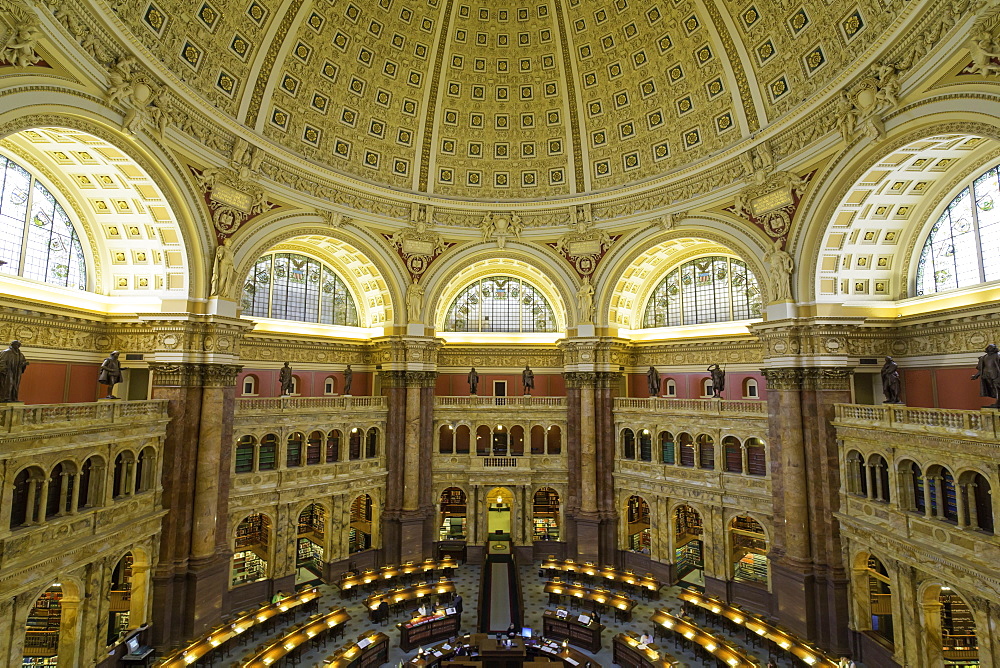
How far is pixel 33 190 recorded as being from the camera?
66.9 feet

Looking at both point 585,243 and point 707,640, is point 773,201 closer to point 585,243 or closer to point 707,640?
point 585,243

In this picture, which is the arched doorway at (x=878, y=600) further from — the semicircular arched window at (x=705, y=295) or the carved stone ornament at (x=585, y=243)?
the carved stone ornament at (x=585, y=243)

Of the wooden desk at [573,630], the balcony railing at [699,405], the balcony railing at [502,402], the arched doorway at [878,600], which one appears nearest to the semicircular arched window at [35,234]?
the balcony railing at [502,402]

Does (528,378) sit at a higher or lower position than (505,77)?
lower

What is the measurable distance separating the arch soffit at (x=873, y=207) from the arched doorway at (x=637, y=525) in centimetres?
1649

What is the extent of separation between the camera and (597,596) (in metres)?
24.5

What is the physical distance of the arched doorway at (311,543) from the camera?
29.3 m

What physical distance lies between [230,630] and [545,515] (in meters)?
19.1

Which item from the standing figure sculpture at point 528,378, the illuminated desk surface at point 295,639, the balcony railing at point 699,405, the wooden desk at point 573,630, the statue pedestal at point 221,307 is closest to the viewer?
the illuminated desk surface at point 295,639

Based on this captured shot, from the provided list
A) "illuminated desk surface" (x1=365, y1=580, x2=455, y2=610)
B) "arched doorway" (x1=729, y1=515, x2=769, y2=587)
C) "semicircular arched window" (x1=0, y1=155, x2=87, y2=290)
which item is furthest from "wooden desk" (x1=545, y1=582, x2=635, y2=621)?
"semicircular arched window" (x1=0, y1=155, x2=87, y2=290)

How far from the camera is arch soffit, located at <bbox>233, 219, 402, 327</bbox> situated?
24906 millimetres

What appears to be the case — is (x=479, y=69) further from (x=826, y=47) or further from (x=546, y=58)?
(x=826, y=47)

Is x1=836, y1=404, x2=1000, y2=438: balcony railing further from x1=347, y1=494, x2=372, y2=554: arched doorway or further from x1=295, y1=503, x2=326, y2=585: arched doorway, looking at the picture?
x1=295, y1=503, x2=326, y2=585: arched doorway

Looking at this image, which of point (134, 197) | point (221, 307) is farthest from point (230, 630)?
point (134, 197)
